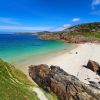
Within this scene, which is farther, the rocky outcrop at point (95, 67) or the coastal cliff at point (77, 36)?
the coastal cliff at point (77, 36)

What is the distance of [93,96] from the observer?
16641 mm

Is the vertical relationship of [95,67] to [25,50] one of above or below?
above

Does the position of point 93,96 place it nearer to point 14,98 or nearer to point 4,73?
point 14,98

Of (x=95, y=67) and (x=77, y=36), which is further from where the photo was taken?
(x=77, y=36)

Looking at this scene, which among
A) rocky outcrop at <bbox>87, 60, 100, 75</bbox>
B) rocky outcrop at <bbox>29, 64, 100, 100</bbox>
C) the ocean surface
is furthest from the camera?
the ocean surface

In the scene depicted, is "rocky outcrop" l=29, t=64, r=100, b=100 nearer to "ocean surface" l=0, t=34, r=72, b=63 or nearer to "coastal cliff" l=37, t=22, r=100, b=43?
"ocean surface" l=0, t=34, r=72, b=63

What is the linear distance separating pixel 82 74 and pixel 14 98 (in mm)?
18463

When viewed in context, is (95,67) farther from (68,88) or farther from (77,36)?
(77,36)

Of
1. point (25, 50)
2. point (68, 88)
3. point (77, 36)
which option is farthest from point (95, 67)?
point (77, 36)

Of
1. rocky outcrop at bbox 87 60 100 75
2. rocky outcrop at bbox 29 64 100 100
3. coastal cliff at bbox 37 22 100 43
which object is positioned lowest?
coastal cliff at bbox 37 22 100 43

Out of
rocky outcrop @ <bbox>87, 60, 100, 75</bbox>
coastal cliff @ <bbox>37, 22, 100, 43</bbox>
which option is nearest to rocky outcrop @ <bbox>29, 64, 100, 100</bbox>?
rocky outcrop @ <bbox>87, 60, 100, 75</bbox>

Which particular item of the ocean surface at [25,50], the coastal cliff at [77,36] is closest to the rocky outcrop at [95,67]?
the ocean surface at [25,50]

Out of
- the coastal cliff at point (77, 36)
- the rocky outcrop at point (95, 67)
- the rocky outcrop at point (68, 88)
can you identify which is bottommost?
the coastal cliff at point (77, 36)

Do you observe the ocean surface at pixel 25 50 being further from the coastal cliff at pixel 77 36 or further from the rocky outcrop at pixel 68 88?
the coastal cliff at pixel 77 36
